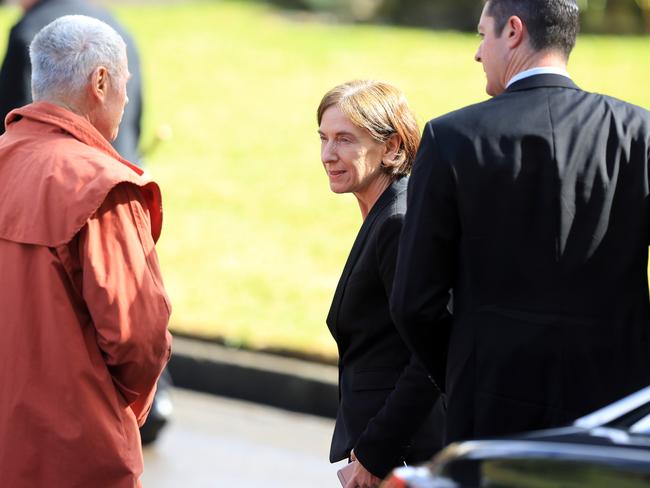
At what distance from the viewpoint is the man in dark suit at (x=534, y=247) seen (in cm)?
328

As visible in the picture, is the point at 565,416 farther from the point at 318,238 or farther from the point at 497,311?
the point at 318,238

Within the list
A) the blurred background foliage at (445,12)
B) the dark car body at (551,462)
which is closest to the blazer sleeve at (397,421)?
the dark car body at (551,462)

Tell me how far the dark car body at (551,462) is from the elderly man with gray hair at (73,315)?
4.00ft

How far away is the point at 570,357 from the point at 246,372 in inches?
191

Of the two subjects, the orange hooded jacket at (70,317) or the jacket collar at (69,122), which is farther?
the jacket collar at (69,122)

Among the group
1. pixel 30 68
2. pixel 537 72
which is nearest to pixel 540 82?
pixel 537 72

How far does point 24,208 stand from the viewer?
3.67m

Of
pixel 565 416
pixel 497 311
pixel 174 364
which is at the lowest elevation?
pixel 174 364

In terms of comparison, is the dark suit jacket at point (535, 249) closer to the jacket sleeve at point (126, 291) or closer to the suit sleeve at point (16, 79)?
the jacket sleeve at point (126, 291)

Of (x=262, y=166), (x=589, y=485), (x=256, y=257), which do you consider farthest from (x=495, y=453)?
(x=262, y=166)

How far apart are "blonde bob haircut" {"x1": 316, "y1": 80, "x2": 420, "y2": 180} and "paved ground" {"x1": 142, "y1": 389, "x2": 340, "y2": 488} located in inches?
114

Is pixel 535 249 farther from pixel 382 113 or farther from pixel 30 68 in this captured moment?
pixel 30 68

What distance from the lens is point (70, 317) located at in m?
3.61

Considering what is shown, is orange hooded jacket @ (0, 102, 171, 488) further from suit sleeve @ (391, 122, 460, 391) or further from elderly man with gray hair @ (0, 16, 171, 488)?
suit sleeve @ (391, 122, 460, 391)
